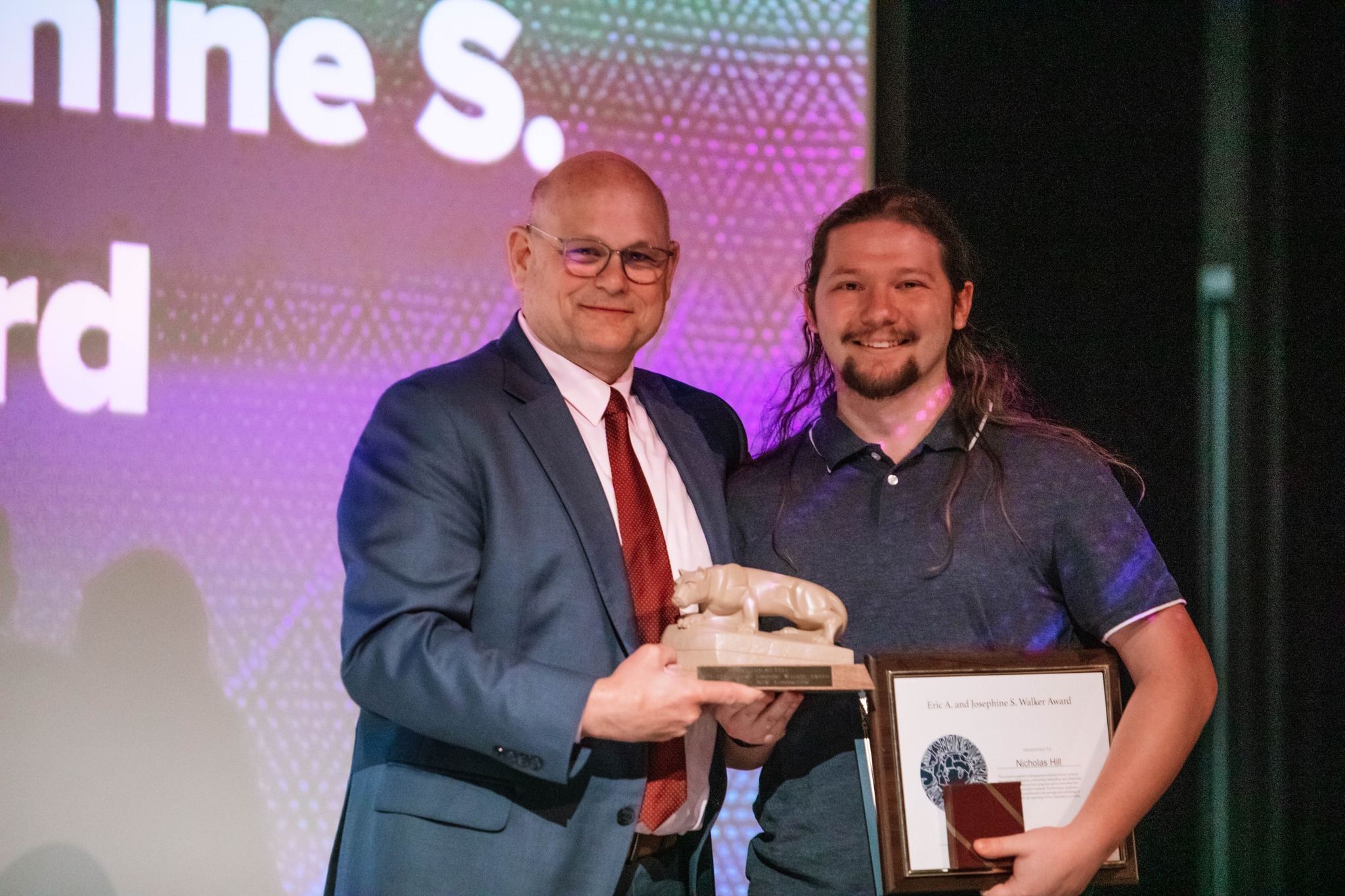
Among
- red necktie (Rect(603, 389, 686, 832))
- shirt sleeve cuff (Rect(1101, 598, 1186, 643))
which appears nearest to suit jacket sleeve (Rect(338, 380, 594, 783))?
red necktie (Rect(603, 389, 686, 832))

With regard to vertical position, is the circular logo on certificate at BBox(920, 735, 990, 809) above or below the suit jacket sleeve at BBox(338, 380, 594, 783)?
below

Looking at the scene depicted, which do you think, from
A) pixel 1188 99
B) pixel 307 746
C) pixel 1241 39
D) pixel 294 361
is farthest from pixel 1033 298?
pixel 307 746

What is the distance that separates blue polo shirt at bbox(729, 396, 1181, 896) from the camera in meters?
2.37

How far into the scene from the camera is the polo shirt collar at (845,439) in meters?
2.55

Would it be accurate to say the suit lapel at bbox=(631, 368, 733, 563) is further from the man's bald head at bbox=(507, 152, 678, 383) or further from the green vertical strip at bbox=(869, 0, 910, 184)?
the green vertical strip at bbox=(869, 0, 910, 184)

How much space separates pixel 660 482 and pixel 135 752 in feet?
5.64

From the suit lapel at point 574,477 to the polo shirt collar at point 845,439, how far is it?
1.85 ft

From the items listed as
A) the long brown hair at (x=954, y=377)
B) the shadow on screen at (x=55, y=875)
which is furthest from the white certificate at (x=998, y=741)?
the shadow on screen at (x=55, y=875)

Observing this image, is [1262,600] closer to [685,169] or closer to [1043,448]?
[1043,448]

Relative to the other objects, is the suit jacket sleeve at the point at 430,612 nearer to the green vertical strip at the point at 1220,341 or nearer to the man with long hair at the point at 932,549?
the man with long hair at the point at 932,549

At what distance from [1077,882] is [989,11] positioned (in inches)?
107

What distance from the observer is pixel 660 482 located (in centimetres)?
255

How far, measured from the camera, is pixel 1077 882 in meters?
2.19

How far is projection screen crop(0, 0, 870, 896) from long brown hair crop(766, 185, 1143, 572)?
0.70 meters
